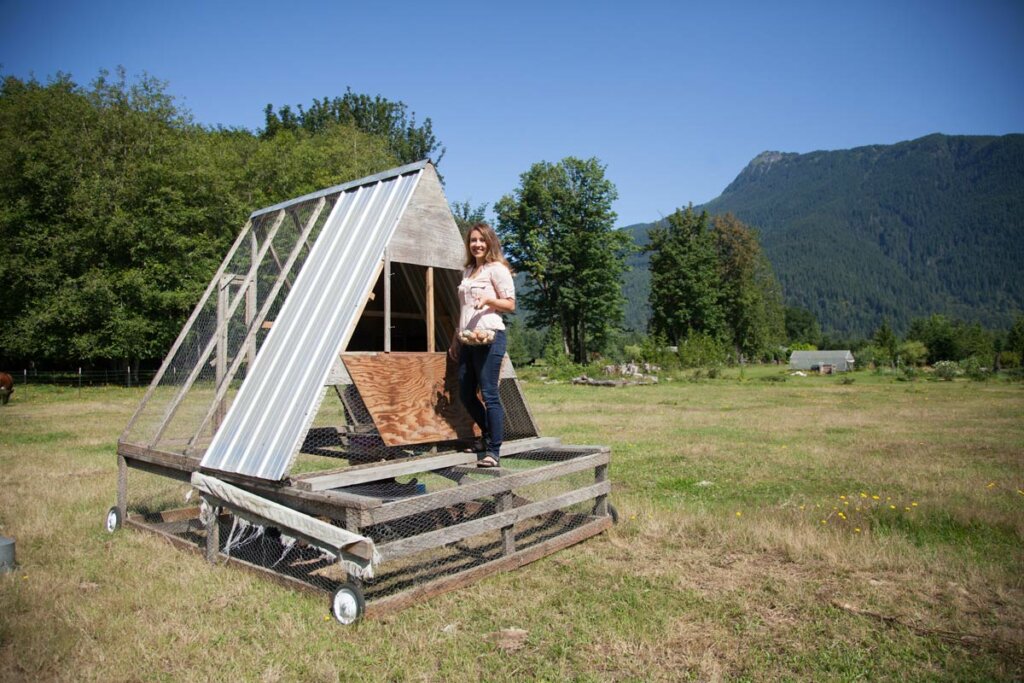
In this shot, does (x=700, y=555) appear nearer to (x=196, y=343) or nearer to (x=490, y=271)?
(x=490, y=271)

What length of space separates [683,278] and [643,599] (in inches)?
2268

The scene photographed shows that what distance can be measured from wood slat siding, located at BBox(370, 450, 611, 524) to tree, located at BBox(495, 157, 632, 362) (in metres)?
44.2

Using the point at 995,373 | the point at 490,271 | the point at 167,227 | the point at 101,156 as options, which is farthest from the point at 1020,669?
the point at 995,373

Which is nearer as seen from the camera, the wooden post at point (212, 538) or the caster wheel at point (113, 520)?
the wooden post at point (212, 538)

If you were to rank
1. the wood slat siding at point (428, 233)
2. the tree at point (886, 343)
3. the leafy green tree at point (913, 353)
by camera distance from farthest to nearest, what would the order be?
the leafy green tree at point (913, 353)
the tree at point (886, 343)
the wood slat siding at point (428, 233)

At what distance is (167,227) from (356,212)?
93.9ft

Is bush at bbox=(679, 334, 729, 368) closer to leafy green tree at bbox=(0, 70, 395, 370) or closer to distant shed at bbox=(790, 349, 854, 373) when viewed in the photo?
leafy green tree at bbox=(0, 70, 395, 370)

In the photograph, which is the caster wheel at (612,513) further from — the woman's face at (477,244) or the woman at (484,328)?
the woman's face at (477,244)

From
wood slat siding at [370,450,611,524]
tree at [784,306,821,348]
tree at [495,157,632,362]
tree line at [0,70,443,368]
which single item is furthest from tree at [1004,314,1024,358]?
tree at [784,306,821,348]

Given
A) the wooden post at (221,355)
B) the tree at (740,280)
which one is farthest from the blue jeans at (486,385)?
the tree at (740,280)

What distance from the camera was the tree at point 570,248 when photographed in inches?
2015

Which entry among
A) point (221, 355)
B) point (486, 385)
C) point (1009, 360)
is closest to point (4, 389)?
point (221, 355)

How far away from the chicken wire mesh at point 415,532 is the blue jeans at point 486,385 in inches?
15.8

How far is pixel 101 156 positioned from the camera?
32.8 m
